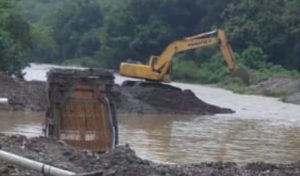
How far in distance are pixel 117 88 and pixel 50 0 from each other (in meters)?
117

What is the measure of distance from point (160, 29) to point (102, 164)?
73.3m

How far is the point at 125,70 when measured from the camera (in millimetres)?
42281

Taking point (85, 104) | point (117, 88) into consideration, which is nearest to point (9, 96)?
point (117, 88)

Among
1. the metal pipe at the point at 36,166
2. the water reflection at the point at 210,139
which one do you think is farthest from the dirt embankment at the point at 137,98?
the metal pipe at the point at 36,166

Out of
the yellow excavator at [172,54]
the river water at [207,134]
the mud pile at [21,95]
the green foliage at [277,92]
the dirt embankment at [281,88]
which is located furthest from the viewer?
the green foliage at [277,92]

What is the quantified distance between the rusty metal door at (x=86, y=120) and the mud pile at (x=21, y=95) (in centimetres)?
1555

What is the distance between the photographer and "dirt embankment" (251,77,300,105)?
51.9 m

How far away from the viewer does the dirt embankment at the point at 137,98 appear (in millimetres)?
33625

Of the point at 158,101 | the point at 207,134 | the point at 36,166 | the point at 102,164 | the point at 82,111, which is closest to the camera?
the point at 36,166

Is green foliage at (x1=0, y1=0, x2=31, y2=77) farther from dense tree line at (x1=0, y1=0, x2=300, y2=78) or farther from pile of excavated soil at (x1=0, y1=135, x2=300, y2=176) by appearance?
pile of excavated soil at (x1=0, y1=135, x2=300, y2=176)

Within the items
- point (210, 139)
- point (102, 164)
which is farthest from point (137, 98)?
point (102, 164)

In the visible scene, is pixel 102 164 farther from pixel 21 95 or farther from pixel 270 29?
pixel 270 29

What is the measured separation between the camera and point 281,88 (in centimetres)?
5519

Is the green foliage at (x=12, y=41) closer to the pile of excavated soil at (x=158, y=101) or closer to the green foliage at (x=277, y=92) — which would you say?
the pile of excavated soil at (x=158, y=101)
